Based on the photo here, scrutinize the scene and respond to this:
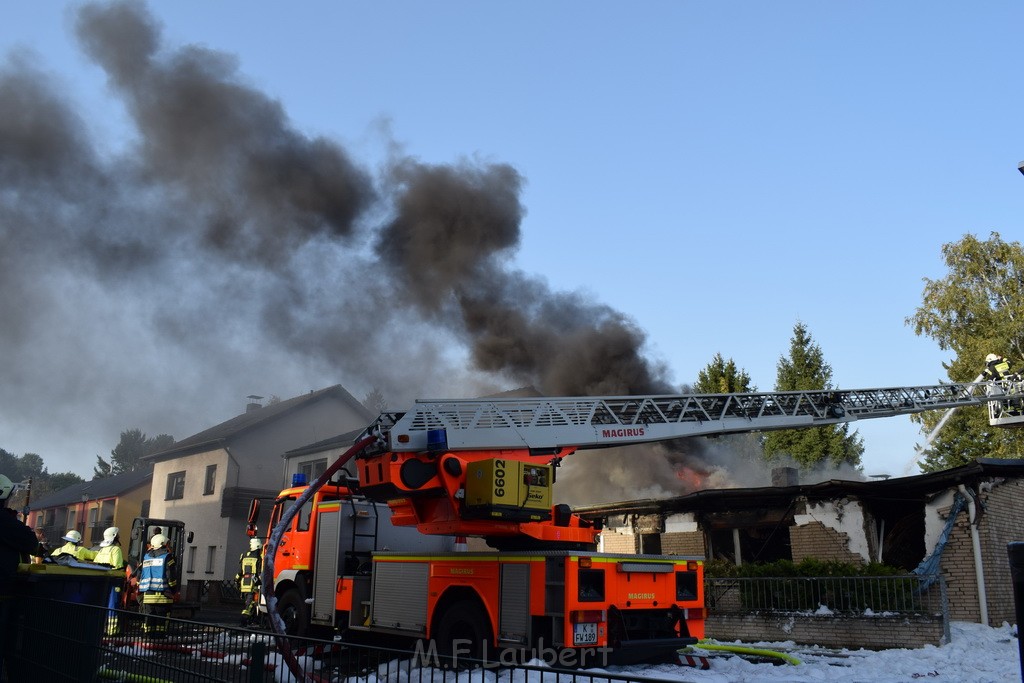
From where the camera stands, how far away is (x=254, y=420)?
34.0 m

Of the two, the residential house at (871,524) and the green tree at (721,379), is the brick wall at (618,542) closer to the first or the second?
the residential house at (871,524)

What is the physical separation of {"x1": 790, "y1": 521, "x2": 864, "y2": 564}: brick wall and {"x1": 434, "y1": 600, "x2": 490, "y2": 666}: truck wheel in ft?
29.9

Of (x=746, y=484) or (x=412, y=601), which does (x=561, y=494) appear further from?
(x=412, y=601)

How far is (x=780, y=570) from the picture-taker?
1416cm

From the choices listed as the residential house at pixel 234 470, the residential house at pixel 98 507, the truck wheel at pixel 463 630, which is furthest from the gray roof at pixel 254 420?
the truck wheel at pixel 463 630

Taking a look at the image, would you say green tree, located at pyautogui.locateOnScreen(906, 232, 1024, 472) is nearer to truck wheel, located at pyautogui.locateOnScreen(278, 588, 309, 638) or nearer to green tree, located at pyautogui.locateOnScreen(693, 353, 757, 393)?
green tree, located at pyautogui.locateOnScreen(693, 353, 757, 393)

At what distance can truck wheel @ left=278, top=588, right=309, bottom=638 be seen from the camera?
11531 mm

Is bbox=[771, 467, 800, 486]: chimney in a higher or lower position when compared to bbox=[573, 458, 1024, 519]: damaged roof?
higher

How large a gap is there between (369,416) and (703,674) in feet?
89.8

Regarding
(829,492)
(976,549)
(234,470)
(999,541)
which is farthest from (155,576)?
(234,470)

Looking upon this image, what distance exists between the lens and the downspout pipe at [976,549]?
12.8m

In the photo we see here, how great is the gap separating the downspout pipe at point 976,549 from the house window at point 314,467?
2096 cm

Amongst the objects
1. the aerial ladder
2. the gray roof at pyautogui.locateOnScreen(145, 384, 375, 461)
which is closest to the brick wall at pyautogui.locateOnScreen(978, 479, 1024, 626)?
the aerial ladder

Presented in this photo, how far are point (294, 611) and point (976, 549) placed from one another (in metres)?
10.8
